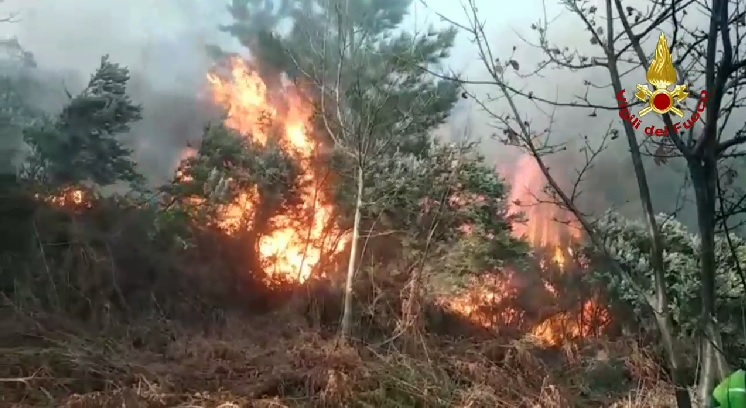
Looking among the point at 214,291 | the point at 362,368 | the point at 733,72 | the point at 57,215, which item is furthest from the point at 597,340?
the point at 57,215

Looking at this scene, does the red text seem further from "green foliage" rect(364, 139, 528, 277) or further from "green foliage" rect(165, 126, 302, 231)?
"green foliage" rect(165, 126, 302, 231)

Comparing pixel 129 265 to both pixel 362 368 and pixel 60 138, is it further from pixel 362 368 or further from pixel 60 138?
pixel 362 368

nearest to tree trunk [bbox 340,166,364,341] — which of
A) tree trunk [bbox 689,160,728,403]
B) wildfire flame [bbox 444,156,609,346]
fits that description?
wildfire flame [bbox 444,156,609,346]

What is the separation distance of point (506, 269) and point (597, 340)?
3.35 feet

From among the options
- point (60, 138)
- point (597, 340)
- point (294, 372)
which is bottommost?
point (294, 372)

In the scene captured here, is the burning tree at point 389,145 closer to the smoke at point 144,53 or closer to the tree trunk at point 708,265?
the smoke at point 144,53

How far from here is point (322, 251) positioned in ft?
22.3

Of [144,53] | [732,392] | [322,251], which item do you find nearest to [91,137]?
[144,53]

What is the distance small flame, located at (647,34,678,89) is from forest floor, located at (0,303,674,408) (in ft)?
7.43

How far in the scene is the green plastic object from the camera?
2.07 m

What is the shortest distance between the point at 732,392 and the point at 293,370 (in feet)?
9.41

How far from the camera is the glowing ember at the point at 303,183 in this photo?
6820mm

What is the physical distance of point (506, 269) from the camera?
20.4 feet

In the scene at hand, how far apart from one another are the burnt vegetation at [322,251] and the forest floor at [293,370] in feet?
0.07
